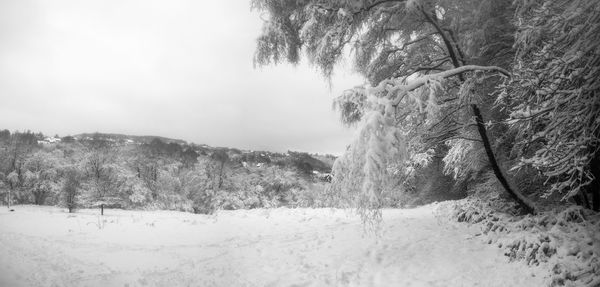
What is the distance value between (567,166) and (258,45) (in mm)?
5732

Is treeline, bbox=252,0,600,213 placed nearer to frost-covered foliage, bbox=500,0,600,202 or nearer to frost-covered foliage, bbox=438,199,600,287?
frost-covered foliage, bbox=500,0,600,202

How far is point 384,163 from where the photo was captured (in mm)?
4832

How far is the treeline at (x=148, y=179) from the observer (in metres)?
31.5

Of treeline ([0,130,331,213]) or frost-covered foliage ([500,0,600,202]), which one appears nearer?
frost-covered foliage ([500,0,600,202])

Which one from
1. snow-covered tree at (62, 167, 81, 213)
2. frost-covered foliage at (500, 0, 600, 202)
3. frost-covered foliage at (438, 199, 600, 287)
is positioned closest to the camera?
frost-covered foliage at (500, 0, 600, 202)

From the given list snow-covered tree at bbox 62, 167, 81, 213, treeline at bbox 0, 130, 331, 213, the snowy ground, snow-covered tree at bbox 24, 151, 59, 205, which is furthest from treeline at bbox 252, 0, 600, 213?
snow-covered tree at bbox 24, 151, 59, 205

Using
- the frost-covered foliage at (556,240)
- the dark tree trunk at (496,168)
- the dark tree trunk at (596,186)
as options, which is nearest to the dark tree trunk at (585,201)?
the dark tree trunk at (596,186)

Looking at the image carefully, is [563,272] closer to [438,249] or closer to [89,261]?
[438,249]

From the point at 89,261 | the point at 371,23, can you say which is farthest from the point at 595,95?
the point at 89,261

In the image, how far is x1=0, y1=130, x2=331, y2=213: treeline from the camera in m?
31.5

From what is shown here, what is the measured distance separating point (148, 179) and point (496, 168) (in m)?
42.6

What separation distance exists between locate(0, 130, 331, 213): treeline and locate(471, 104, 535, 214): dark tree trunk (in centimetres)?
1908

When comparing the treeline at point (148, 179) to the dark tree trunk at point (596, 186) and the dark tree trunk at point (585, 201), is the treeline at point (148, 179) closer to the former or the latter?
the dark tree trunk at point (585, 201)

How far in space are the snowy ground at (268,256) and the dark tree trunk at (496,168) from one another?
122cm
